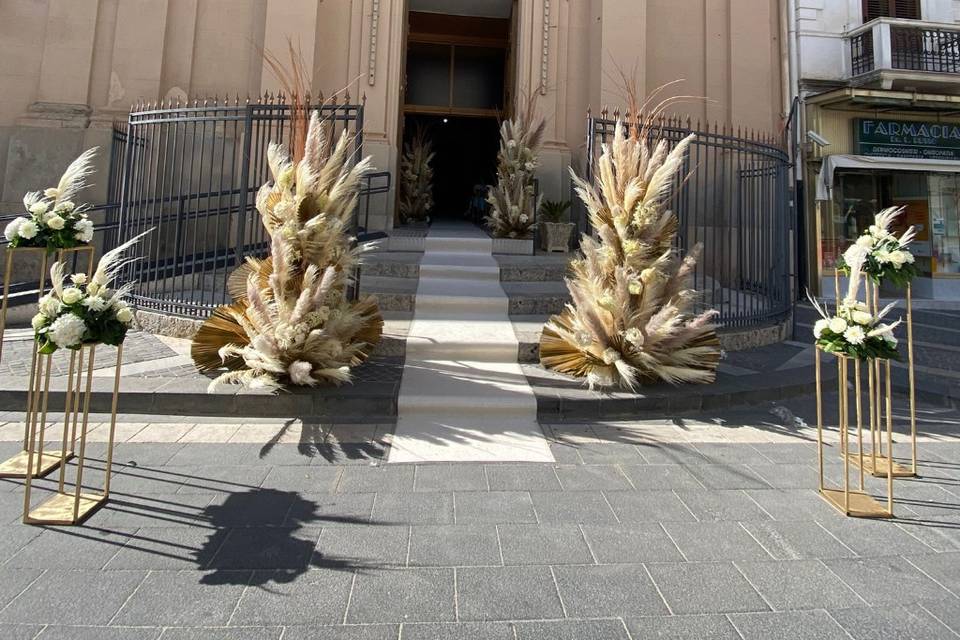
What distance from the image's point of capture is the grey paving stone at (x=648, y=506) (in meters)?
2.86

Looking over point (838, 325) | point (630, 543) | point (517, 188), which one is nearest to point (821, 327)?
point (838, 325)

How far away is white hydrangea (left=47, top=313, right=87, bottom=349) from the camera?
2.55 m

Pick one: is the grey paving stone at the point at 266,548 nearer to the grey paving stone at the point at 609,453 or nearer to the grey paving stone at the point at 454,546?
the grey paving stone at the point at 454,546

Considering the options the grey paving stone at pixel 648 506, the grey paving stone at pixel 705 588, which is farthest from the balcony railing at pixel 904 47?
the grey paving stone at pixel 705 588

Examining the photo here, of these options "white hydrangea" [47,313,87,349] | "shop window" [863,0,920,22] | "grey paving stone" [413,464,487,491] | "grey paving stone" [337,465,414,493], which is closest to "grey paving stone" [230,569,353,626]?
"grey paving stone" [337,465,414,493]

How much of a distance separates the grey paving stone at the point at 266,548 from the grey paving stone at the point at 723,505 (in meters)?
2.06

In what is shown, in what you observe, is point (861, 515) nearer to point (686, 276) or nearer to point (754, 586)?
point (754, 586)

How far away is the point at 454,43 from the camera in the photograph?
13797 mm

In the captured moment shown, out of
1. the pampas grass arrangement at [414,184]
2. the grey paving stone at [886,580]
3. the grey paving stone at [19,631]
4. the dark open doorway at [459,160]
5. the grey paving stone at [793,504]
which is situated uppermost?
the dark open doorway at [459,160]

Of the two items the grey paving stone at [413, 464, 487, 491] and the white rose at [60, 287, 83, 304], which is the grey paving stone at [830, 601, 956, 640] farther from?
the white rose at [60, 287, 83, 304]

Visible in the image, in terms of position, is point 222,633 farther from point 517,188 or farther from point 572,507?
point 517,188

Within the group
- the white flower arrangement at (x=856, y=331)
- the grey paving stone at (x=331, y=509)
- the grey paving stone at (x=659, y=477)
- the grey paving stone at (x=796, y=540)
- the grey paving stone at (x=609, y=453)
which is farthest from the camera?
the grey paving stone at (x=609, y=453)

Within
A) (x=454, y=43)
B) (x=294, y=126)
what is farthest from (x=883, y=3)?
(x=294, y=126)

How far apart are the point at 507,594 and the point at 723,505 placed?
1.54m
